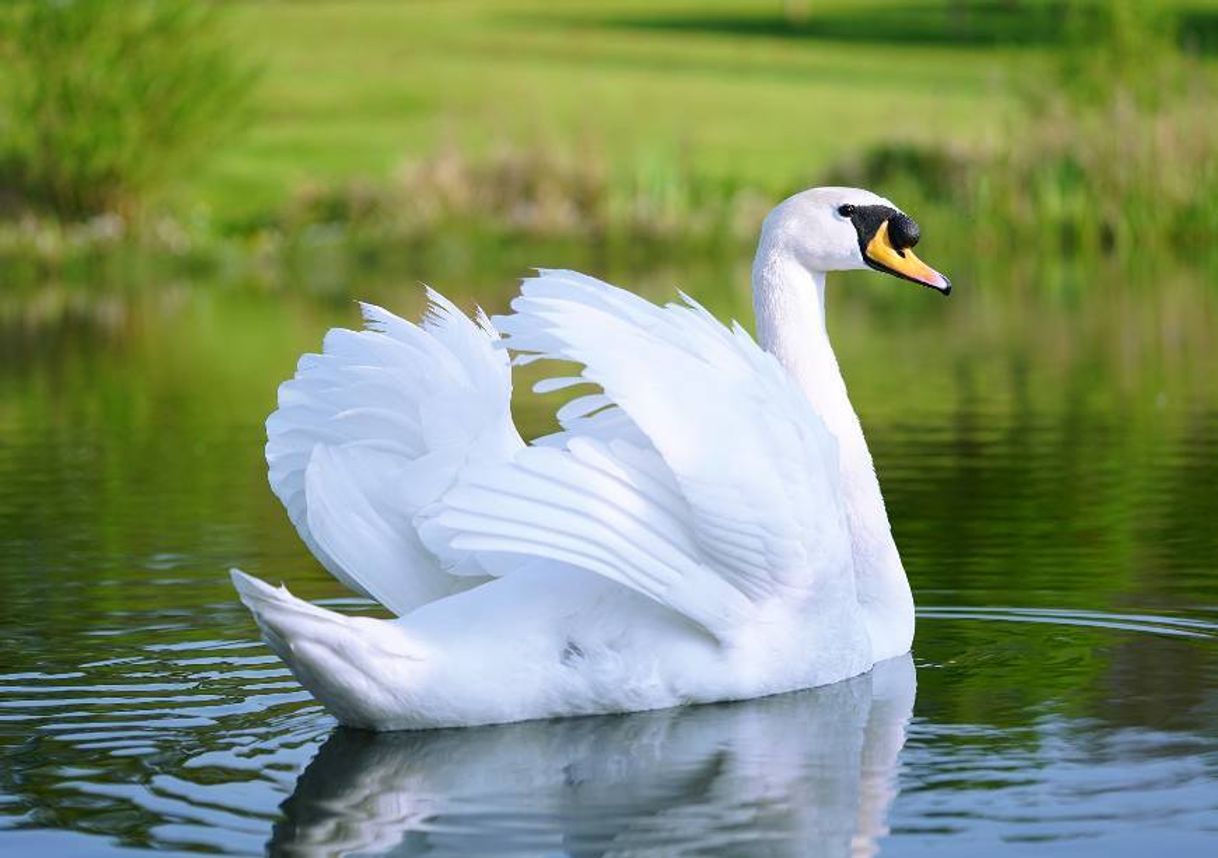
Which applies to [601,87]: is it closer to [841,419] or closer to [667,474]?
[841,419]

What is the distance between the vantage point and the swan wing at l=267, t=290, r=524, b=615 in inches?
288

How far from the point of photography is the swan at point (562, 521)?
6613 millimetres

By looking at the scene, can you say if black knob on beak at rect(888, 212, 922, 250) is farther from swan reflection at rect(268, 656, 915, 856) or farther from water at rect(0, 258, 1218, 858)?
swan reflection at rect(268, 656, 915, 856)

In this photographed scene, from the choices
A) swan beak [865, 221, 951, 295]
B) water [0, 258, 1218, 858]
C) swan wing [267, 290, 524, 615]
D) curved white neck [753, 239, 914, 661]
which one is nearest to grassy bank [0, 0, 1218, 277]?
water [0, 258, 1218, 858]

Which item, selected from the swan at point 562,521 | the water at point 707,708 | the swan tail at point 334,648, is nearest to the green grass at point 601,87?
the water at point 707,708

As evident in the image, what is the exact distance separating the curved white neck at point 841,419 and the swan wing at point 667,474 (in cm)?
84

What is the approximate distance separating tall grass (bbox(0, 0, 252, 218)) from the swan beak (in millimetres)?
24681

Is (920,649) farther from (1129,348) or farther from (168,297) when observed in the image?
(168,297)

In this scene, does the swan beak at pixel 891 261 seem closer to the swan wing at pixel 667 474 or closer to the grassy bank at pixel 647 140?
the swan wing at pixel 667 474

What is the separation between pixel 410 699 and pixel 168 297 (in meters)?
21.4

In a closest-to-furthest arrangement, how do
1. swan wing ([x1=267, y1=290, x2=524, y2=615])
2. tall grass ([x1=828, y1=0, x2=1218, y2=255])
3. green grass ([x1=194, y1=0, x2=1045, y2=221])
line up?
swan wing ([x1=267, y1=290, x2=524, y2=615]) < tall grass ([x1=828, y1=0, x2=1218, y2=255]) < green grass ([x1=194, y1=0, x2=1045, y2=221])

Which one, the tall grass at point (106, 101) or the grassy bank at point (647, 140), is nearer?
the grassy bank at point (647, 140)

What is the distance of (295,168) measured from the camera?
133 feet

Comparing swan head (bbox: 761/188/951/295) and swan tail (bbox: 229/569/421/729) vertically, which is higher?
swan head (bbox: 761/188/951/295)
